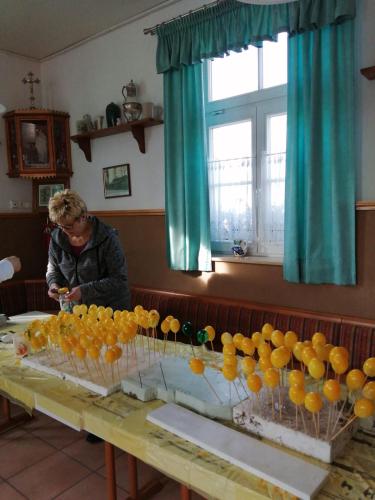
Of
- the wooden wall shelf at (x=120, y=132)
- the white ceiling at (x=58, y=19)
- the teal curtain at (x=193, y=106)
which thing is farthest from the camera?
the wooden wall shelf at (x=120, y=132)

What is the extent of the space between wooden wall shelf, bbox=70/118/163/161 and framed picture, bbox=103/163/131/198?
0.32 metres

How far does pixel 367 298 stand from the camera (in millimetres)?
2684

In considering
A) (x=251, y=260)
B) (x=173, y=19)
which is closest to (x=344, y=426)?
(x=251, y=260)

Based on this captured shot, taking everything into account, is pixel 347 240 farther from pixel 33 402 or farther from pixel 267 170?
pixel 33 402

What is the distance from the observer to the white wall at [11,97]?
14.8 ft

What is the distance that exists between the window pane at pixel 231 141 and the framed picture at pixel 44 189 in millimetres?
2132

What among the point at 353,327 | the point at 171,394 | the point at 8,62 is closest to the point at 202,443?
the point at 171,394

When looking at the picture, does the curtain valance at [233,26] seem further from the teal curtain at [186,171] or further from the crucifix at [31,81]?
the crucifix at [31,81]

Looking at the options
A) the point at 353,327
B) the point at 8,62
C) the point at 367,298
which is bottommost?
the point at 353,327

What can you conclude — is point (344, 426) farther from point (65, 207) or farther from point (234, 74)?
point (234, 74)

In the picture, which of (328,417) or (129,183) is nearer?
(328,417)

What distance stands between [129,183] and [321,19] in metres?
2.29

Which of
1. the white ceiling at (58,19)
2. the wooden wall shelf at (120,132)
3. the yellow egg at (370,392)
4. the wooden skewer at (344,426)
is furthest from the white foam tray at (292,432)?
the white ceiling at (58,19)

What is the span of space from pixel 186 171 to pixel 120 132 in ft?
3.77
